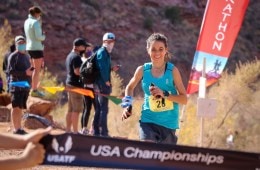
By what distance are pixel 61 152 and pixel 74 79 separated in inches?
242

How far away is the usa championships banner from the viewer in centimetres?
380

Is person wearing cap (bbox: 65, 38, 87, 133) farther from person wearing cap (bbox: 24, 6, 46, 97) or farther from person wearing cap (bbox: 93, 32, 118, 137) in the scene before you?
person wearing cap (bbox: 24, 6, 46, 97)

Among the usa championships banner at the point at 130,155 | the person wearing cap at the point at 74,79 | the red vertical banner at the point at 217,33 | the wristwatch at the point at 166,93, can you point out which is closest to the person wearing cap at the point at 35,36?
the person wearing cap at the point at 74,79

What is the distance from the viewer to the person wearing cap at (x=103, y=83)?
9.06 meters

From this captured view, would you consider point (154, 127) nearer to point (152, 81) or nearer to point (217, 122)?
point (152, 81)

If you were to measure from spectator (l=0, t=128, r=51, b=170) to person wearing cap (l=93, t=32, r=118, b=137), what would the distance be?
549 cm

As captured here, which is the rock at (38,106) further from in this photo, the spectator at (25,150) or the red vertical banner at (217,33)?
the spectator at (25,150)

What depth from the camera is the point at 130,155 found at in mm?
3982

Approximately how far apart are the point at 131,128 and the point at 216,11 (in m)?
5.64

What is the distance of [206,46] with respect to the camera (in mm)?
10656

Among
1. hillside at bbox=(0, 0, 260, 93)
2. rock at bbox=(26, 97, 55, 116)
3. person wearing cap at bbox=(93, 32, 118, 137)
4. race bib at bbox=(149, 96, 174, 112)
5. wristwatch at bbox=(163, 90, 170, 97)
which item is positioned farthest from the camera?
hillside at bbox=(0, 0, 260, 93)

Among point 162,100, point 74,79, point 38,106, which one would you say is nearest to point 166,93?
point 162,100

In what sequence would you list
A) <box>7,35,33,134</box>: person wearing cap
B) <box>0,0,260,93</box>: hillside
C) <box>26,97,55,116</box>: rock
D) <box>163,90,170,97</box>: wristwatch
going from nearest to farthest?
1. <box>163,90,170,97</box>: wristwatch
2. <box>7,35,33,134</box>: person wearing cap
3. <box>26,97,55,116</box>: rock
4. <box>0,0,260,93</box>: hillside

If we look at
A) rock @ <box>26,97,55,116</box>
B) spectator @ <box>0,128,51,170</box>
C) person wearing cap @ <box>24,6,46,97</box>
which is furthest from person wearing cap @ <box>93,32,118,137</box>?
spectator @ <box>0,128,51,170</box>
